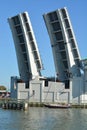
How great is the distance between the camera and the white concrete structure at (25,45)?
10612 centimetres

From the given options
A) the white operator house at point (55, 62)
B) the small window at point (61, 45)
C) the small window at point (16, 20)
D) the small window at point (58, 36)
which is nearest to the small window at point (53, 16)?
the white operator house at point (55, 62)

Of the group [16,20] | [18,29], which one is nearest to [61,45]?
[18,29]

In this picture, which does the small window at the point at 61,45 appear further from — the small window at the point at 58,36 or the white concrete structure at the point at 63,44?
the small window at the point at 58,36

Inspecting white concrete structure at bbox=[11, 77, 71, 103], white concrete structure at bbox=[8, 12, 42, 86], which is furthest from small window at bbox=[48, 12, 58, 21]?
white concrete structure at bbox=[11, 77, 71, 103]

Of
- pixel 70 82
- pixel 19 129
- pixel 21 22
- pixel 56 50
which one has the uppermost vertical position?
pixel 21 22

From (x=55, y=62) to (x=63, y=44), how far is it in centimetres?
500

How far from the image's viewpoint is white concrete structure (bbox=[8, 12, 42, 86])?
106m

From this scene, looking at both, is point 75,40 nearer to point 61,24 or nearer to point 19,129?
point 61,24

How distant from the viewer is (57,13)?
102438 mm

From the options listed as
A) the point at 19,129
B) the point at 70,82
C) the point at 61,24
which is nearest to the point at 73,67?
the point at 70,82

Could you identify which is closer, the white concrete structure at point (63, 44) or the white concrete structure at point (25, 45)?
the white concrete structure at point (63, 44)

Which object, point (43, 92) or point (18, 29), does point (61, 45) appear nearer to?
point (18, 29)

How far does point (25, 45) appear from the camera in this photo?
4218 inches

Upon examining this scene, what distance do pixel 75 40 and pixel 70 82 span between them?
1039cm
